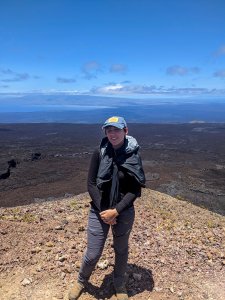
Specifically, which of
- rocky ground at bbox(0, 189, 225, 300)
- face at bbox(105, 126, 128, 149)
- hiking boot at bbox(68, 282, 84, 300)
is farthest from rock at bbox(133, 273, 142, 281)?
face at bbox(105, 126, 128, 149)

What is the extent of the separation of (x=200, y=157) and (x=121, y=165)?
1375 inches

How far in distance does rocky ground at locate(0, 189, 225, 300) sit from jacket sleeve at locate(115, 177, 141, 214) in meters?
1.33

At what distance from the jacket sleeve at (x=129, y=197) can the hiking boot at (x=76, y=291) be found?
3.73 ft

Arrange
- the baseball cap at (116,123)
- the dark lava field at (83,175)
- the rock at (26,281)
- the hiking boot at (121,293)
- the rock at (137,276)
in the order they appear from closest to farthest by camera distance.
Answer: the baseball cap at (116,123), the hiking boot at (121,293), the rock at (26,281), the rock at (137,276), the dark lava field at (83,175)

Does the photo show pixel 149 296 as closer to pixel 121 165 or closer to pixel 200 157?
pixel 121 165

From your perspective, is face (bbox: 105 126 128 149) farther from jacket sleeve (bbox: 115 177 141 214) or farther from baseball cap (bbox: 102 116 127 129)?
jacket sleeve (bbox: 115 177 141 214)

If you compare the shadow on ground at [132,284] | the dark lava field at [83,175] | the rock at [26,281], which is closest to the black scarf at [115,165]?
the shadow on ground at [132,284]

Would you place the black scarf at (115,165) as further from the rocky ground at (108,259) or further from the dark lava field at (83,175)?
the dark lava field at (83,175)

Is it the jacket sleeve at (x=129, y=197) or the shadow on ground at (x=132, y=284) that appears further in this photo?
the shadow on ground at (x=132, y=284)

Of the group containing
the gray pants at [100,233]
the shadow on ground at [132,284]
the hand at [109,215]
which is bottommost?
the shadow on ground at [132,284]

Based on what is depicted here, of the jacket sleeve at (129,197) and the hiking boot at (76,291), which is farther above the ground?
the jacket sleeve at (129,197)

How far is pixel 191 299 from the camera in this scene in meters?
4.93

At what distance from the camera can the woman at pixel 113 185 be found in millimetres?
4191

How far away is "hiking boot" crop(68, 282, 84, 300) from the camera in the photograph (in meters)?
4.54
